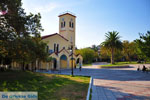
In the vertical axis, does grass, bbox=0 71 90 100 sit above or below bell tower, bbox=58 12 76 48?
below

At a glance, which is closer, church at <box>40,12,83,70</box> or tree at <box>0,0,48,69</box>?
tree at <box>0,0,48,69</box>

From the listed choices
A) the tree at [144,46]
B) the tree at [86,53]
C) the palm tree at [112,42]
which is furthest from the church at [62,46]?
the tree at [86,53]

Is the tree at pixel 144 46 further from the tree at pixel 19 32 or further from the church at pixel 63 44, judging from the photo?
the church at pixel 63 44

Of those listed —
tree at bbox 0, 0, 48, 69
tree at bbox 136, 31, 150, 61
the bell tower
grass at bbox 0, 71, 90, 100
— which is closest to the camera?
grass at bbox 0, 71, 90, 100

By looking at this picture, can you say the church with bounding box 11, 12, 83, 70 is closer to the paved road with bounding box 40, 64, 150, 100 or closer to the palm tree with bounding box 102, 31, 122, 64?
the palm tree with bounding box 102, 31, 122, 64

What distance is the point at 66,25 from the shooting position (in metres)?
39.1

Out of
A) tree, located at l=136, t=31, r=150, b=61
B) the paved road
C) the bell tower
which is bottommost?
the paved road

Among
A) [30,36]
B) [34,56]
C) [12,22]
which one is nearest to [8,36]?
[12,22]

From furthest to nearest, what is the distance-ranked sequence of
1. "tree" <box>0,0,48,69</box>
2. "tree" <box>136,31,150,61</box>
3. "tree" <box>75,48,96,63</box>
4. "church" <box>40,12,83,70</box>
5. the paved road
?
1. "tree" <box>75,48,96,63</box>
2. "church" <box>40,12,83,70</box>
3. "tree" <box>136,31,150,61</box>
4. "tree" <box>0,0,48,69</box>
5. the paved road

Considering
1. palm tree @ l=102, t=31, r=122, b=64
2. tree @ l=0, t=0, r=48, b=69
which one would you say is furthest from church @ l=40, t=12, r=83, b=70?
tree @ l=0, t=0, r=48, b=69

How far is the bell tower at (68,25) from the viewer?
39.3 metres

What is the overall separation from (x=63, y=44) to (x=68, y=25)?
672cm

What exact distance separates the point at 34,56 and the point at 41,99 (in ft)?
21.0

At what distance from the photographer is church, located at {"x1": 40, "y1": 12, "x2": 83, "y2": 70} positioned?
3221 centimetres
